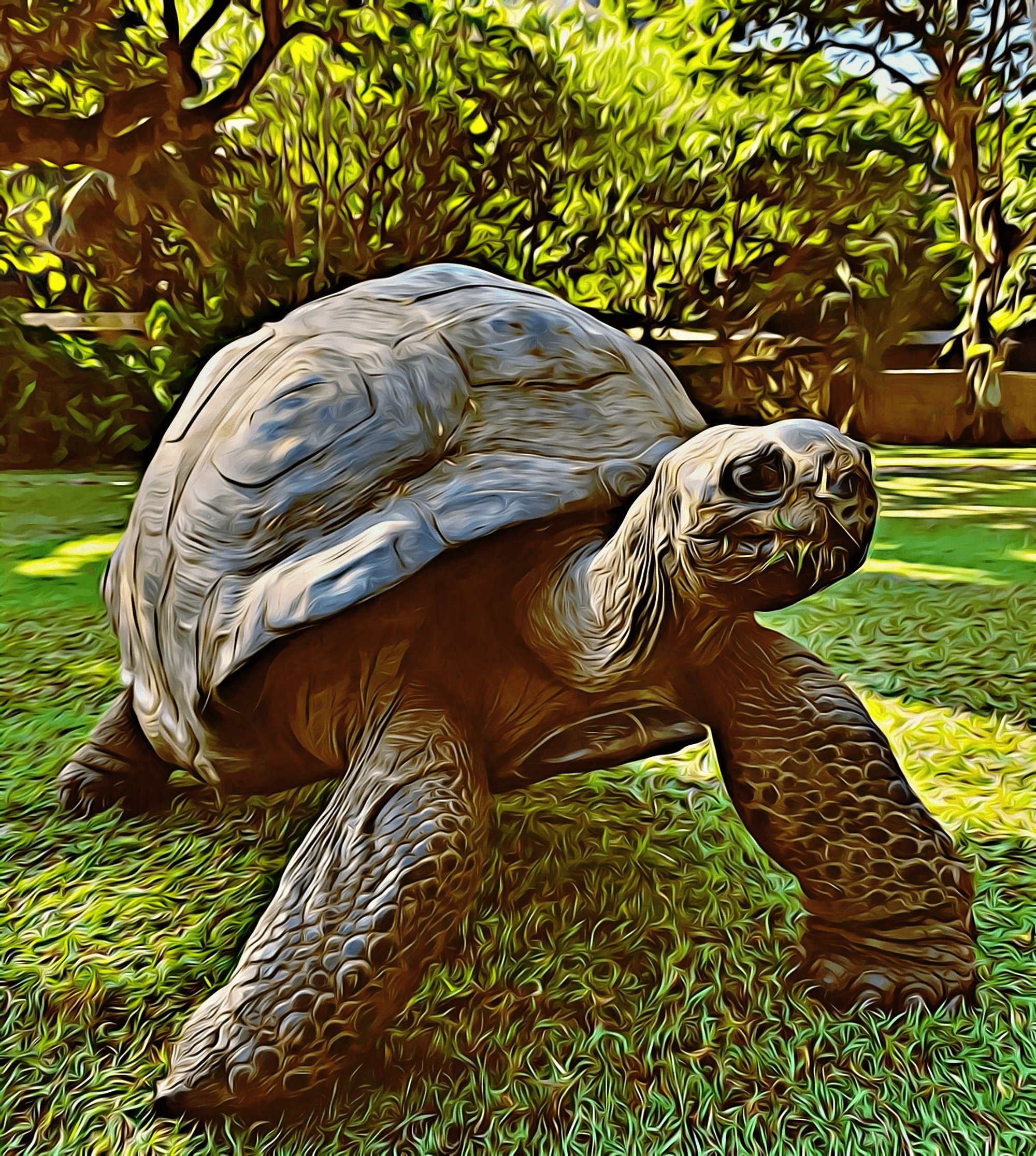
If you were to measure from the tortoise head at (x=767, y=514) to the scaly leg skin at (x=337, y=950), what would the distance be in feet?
Result: 1.64

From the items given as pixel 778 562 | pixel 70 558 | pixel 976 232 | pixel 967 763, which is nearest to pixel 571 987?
pixel 778 562

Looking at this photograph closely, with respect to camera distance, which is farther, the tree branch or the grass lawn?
the tree branch

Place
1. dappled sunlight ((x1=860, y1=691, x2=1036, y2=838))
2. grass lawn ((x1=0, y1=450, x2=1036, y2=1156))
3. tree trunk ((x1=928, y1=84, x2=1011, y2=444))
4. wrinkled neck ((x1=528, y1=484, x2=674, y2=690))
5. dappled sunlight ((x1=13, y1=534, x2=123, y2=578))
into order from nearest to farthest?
wrinkled neck ((x1=528, y1=484, x2=674, y2=690))
grass lawn ((x1=0, y1=450, x2=1036, y2=1156))
dappled sunlight ((x1=860, y1=691, x2=1036, y2=838))
dappled sunlight ((x1=13, y1=534, x2=123, y2=578))
tree trunk ((x1=928, y1=84, x2=1011, y2=444))

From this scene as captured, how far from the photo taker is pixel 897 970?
1606 millimetres

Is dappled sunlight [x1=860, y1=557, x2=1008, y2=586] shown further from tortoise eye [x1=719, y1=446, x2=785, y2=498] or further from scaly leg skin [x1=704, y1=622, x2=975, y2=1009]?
tortoise eye [x1=719, y1=446, x2=785, y2=498]

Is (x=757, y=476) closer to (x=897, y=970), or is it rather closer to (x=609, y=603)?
(x=609, y=603)

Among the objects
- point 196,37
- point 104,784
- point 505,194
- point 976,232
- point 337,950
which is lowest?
point 104,784

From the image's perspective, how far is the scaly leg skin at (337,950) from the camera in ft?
4.31

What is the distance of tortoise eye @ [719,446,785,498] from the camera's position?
3.66 feet

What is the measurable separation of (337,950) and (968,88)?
10146 millimetres

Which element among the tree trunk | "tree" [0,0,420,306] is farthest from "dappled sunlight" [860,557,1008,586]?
the tree trunk

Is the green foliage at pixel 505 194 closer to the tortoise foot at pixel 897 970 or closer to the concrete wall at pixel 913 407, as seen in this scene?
the concrete wall at pixel 913 407

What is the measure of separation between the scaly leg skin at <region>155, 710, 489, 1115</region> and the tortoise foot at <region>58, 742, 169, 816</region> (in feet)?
3.40

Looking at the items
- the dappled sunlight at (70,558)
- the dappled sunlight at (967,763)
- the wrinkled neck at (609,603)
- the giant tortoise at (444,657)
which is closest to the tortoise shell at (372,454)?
the giant tortoise at (444,657)
